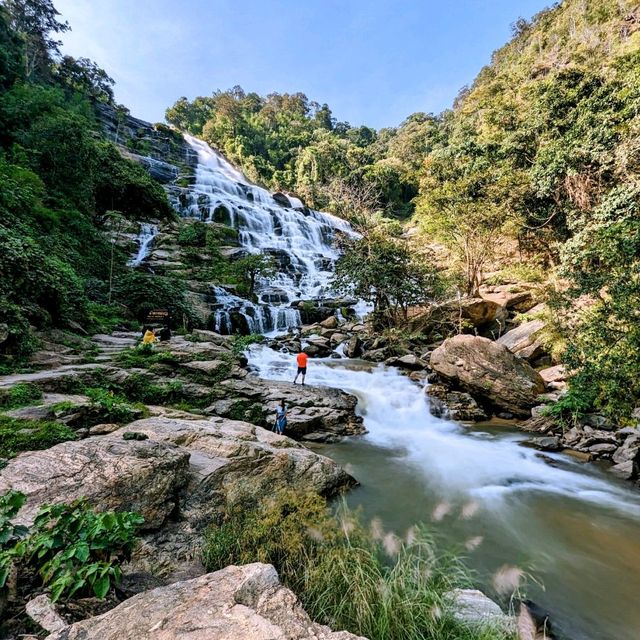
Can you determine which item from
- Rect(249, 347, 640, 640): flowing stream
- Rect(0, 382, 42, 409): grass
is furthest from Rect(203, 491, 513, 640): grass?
Rect(0, 382, 42, 409): grass

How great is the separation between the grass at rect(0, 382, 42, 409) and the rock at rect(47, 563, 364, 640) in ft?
14.8

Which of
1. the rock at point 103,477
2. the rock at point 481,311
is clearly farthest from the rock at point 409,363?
the rock at point 103,477

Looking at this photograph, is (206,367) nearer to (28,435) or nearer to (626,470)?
(28,435)

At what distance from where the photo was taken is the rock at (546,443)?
26.8 ft

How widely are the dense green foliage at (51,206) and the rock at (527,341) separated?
14690mm

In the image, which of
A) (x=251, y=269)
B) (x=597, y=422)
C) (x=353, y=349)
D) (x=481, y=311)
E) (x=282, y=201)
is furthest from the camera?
(x=282, y=201)

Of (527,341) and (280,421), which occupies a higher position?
(527,341)

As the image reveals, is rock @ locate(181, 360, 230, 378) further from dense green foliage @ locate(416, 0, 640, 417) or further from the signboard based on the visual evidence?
dense green foliage @ locate(416, 0, 640, 417)

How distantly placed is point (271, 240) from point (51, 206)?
16.3 m

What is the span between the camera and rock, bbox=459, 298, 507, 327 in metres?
16.7

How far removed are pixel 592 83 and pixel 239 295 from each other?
21.8 meters

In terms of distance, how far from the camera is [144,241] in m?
23.1

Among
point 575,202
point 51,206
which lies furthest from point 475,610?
point 51,206

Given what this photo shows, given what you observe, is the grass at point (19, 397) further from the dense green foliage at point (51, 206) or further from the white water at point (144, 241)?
the white water at point (144, 241)
